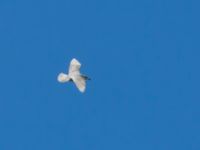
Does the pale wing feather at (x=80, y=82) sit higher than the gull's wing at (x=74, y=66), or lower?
lower

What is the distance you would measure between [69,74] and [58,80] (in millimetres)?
588

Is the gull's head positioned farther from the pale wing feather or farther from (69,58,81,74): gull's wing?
(69,58,81,74): gull's wing

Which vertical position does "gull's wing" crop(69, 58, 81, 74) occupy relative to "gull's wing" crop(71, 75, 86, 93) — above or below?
above

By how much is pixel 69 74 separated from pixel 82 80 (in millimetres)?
515

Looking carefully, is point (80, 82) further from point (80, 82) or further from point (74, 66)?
point (74, 66)

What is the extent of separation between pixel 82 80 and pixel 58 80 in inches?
34.3

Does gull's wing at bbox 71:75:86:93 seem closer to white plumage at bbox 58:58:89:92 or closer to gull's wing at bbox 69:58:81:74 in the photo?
white plumage at bbox 58:58:89:92

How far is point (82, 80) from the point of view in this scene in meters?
50.6

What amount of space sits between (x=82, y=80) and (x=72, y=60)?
3.65 feet

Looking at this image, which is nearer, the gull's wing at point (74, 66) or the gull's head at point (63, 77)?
the gull's head at point (63, 77)

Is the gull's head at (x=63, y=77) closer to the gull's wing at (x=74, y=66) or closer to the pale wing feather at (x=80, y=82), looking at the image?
the pale wing feather at (x=80, y=82)

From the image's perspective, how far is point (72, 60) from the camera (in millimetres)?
51406

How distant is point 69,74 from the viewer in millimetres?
Answer: 50750

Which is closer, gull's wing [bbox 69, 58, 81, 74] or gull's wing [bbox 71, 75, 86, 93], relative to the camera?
gull's wing [bbox 71, 75, 86, 93]
